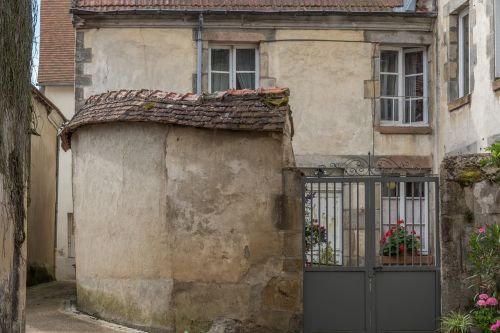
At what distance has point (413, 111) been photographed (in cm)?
1802

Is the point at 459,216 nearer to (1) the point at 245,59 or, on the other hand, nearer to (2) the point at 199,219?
(2) the point at 199,219

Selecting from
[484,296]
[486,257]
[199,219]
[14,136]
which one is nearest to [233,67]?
[199,219]

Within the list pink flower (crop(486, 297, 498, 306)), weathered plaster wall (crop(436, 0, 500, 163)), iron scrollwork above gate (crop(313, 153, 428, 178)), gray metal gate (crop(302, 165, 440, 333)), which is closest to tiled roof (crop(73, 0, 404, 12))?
weathered plaster wall (crop(436, 0, 500, 163))

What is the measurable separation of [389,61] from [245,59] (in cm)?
277

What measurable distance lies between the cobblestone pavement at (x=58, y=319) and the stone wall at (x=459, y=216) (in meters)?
3.70

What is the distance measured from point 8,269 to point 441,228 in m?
4.99

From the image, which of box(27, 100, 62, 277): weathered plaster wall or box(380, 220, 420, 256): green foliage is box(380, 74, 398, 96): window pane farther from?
box(27, 100, 62, 277): weathered plaster wall

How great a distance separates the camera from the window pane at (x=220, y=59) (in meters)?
18.0

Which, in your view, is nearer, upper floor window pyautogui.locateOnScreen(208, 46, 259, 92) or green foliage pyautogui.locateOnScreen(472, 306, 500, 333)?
green foliage pyautogui.locateOnScreen(472, 306, 500, 333)

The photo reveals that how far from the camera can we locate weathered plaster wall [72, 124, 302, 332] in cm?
1113

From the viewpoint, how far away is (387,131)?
58.1 feet

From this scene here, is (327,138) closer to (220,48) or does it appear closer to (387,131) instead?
(387,131)

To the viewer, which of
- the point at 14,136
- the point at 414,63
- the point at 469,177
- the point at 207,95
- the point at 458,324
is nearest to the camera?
the point at 14,136

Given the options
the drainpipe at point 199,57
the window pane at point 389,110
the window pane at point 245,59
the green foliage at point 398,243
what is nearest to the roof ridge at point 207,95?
the green foliage at point 398,243
